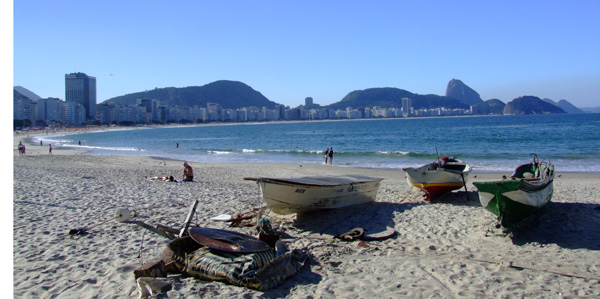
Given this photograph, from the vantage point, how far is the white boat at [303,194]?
876 cm

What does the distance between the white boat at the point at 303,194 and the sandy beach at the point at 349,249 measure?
0.30 meters

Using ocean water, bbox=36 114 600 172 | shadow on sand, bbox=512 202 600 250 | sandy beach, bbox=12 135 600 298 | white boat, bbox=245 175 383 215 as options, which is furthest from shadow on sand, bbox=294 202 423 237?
ocean water, bbox=36 114 600 172

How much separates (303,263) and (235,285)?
1.15m

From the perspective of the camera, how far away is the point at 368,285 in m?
5.52

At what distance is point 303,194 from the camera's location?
28.9ft

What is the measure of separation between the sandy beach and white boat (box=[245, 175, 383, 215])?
299 millimetres

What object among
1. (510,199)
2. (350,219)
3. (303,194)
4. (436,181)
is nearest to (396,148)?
(436,181)

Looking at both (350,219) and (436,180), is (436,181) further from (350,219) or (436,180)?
(350,219)

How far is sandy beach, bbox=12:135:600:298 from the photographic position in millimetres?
5344

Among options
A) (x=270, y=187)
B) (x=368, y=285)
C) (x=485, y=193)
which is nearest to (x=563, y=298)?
(x=368, y=285)

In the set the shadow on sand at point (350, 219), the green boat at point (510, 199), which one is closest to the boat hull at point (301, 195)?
the shadow on sand at point (350, 219)

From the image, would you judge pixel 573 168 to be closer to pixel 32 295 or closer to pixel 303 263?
pixel 303 263

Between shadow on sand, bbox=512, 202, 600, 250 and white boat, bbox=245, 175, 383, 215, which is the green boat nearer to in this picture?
shadow on sand, bbox=512, 202, 600, 250

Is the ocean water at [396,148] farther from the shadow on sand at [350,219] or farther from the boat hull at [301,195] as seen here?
the boat hull at [301,195]
